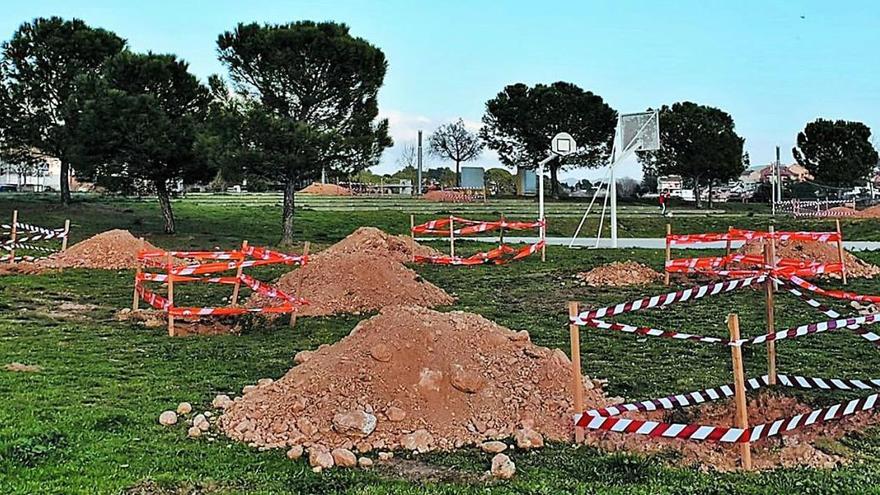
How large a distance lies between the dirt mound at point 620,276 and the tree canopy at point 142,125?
14882mm

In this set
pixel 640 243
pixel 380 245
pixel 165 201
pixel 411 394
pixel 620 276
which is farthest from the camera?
pixel 165 201

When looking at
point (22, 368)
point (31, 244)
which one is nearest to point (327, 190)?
point (31, 244)

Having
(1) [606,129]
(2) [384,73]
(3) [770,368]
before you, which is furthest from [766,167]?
(3) [770,368]

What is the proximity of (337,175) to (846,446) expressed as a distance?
74.1 feet

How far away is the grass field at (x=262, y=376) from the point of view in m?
5.53

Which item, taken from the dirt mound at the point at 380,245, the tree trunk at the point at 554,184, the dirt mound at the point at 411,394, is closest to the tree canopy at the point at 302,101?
the dirt mound at the point at 380,245

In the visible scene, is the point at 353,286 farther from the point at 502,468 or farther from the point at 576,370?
the point at 502,468

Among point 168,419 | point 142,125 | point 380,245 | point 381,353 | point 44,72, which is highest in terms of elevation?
point 44,72

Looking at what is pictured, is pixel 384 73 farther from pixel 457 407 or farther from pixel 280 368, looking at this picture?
pixel 457 407

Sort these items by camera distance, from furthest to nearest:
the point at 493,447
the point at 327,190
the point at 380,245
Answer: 1. the point at 327,190
2. the point at 380,245
3. the point at 493,447

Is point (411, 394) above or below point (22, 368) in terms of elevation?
above

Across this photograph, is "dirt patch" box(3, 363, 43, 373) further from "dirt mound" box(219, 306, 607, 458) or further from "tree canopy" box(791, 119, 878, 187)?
"tree canopy" box(791, 119, 878, 187)

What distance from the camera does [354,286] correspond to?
14.0 meters

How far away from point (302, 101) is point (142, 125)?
16.1ft
